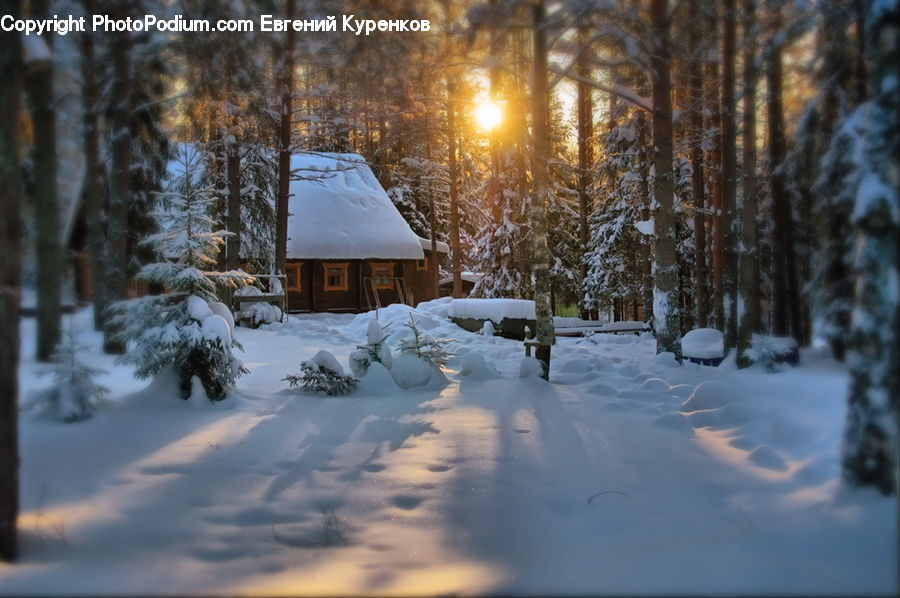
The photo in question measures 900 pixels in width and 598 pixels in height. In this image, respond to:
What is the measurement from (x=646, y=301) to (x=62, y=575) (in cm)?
1793

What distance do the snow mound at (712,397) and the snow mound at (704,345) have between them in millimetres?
3634

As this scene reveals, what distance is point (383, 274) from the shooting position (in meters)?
28.7

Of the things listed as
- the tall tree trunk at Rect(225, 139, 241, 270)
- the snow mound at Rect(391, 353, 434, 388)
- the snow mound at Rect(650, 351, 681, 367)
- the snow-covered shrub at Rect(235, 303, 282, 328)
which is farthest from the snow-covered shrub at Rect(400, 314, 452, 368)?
the tall tree trunk at Rect(225, 139, 241, 270)

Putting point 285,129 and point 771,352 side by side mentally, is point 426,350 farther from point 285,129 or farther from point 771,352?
point 285,129

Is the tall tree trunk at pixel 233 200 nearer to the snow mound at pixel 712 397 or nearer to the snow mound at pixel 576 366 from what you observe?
the snow mound at pixel 576 366

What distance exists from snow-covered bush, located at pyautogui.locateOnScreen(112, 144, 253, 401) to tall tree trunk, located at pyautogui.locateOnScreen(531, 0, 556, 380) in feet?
14.8

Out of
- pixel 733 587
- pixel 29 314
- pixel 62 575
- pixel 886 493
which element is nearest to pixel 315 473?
pixel 62 575

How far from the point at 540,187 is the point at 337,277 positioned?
19.8 m

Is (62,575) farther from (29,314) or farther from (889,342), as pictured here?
(889,342)

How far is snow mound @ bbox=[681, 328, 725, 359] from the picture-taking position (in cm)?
1081

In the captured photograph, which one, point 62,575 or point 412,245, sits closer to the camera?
point 62,575

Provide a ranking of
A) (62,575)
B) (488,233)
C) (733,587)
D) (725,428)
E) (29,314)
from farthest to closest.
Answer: (488,233)
(725,428)
(29,314)
(62,575)
(733,587)

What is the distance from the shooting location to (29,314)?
5.00 m

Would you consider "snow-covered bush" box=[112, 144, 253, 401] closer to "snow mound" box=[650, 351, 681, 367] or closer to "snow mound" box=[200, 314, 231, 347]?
→ "snow mound" box=[200, 314, 231, 347]
